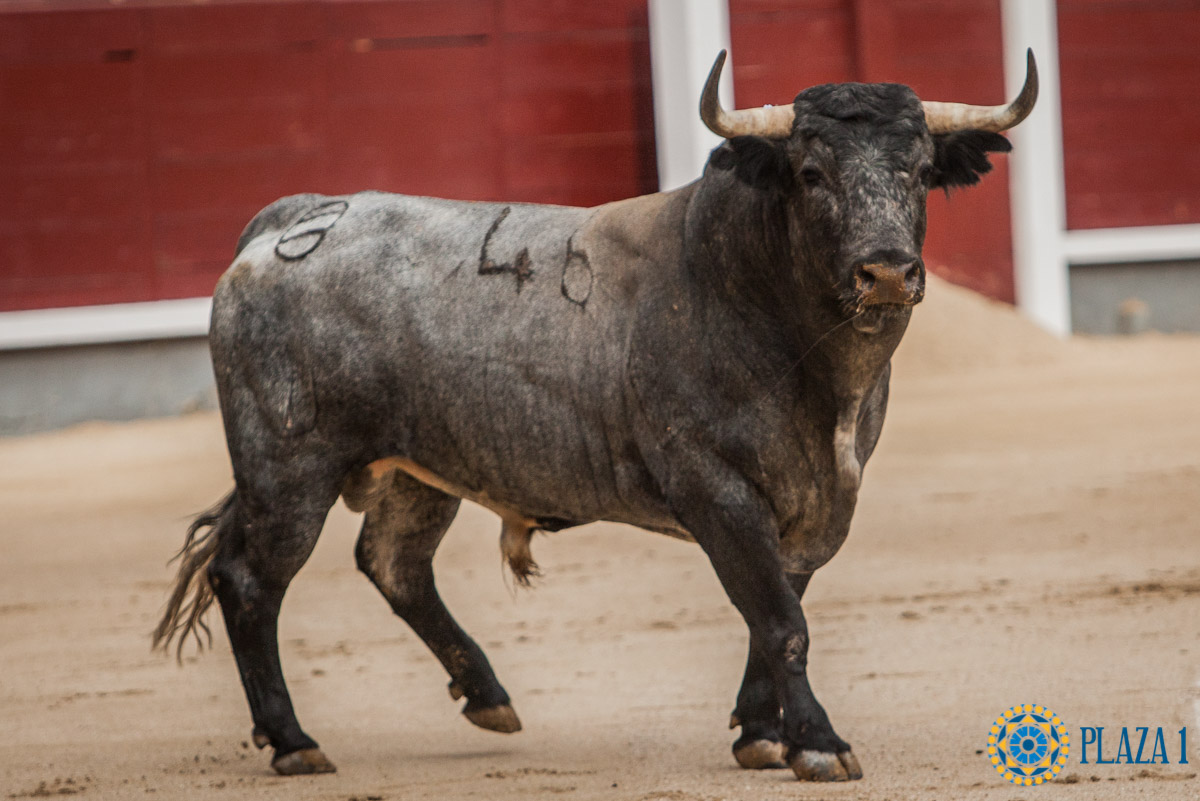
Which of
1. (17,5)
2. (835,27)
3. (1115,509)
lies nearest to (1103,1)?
Result: (835,27)

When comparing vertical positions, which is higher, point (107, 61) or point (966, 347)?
point (107, 61)

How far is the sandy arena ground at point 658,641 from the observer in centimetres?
361

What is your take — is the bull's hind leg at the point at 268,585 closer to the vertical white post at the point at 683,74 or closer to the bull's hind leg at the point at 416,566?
the bull's hind leg at the point at 416,566

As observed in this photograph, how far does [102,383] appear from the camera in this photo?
10461 mm

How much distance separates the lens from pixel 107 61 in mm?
10750

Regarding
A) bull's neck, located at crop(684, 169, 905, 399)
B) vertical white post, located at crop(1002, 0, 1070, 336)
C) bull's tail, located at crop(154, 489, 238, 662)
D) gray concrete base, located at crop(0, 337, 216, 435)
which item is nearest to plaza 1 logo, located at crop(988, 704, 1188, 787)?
bull's neck, located at crop(684, 169, 905, 399)

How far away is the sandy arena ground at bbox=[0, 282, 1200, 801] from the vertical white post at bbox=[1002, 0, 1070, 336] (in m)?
2.39

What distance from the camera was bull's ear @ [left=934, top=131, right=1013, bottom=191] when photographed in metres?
3.28

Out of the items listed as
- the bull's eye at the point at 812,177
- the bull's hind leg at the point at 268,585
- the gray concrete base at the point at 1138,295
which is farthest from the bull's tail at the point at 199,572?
the gray concrete base at the point at 1138,295

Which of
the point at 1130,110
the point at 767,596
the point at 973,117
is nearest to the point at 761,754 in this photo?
the point at 767,596

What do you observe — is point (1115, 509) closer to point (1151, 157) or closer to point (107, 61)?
point (1151, 157)

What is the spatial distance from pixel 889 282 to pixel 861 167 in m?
0.25

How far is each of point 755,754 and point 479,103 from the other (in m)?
8.38

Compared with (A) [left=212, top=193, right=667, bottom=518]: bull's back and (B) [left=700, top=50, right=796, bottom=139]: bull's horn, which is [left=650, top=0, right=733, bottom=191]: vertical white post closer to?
(A) [left=212, top=193, right=667, bottom=518]: bull's back
